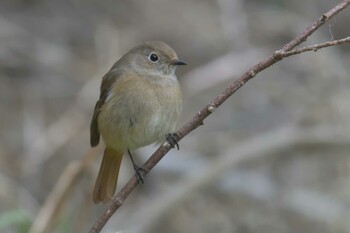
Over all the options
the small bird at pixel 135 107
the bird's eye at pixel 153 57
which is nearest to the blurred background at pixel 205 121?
the small bird at pixel 135 107

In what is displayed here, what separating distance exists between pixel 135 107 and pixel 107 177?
1.23 ft

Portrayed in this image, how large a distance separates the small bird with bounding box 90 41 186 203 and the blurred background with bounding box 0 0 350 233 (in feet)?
0.91

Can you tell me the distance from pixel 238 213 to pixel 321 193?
0.64m

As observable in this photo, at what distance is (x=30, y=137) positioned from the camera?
6.44 m

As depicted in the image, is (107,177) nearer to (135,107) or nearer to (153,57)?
(135,107)

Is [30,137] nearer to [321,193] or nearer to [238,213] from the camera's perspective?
[238,213]

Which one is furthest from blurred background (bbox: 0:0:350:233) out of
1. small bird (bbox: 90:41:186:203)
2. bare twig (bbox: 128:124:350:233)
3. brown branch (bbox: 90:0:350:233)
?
brown branch (bbox: 90:0:350:233)

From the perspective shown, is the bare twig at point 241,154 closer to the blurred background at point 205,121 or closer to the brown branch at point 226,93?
the blurred background at point 205,121

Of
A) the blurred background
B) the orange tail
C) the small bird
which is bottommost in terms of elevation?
the orange tail

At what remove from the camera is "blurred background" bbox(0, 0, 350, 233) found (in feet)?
18.1

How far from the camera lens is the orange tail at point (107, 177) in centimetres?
369

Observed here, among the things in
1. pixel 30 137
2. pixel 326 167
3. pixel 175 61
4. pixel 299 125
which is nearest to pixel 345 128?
pixel 299 125

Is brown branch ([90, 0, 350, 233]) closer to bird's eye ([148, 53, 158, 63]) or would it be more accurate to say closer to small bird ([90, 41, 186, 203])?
small bird ([90, 41, 186, 203])

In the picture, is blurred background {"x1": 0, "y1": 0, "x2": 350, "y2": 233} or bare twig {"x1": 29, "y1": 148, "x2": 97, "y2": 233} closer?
bare twig {"x1": 29, "y1": 148, "x2": 97, "y2": 233}
